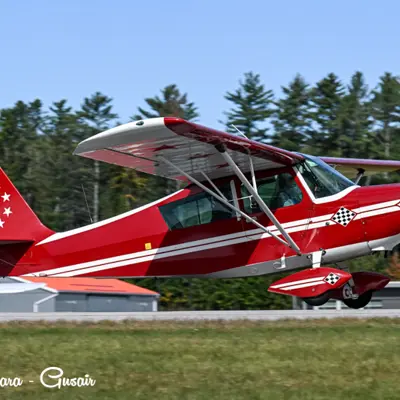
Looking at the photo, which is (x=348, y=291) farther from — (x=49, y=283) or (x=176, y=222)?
(x=49, y=283)

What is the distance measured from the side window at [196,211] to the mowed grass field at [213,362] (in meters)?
3.16

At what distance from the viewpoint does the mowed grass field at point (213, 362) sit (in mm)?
7785

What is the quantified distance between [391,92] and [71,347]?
6543cm

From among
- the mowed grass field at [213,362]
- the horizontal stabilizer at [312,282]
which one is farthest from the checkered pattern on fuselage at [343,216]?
the mowed grass field at [213,362]

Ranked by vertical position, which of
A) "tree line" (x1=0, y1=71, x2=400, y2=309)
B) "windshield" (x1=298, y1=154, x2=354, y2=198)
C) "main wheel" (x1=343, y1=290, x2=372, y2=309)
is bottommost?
"main wheel" (x1=343, y1=290, x2=372, y2=309)

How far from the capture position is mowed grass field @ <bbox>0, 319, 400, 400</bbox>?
7785 mm

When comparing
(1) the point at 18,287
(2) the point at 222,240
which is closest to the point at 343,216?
(2) the point at 222,240

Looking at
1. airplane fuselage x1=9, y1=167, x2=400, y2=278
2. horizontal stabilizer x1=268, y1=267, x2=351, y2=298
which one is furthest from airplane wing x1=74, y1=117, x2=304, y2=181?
horizontal stabilizer x1=268, y1=267, x2=351, y2=298

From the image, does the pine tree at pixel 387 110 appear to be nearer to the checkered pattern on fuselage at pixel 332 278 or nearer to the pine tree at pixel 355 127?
the pine tree at pixel 355 127

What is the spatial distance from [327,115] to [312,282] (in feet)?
194

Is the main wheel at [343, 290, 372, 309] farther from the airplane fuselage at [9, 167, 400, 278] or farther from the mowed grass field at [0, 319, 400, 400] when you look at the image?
the mowed grass field at [0, 319, 400, 400]

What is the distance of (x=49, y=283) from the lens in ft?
115

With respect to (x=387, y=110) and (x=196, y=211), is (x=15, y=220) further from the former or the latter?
(x=387, y=110)

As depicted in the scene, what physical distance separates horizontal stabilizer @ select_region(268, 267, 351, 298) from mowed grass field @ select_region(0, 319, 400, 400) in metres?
1.48
